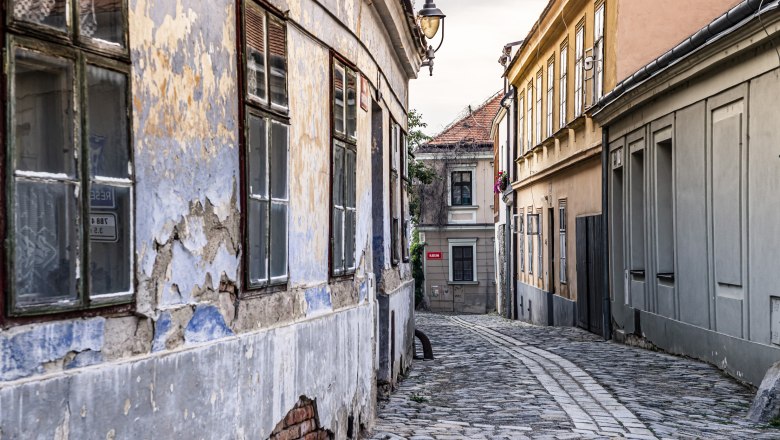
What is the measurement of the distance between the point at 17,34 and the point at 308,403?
12.5 ft

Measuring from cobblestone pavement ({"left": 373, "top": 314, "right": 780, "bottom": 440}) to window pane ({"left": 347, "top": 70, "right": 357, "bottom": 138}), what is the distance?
245 cm

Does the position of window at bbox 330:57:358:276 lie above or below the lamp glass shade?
below

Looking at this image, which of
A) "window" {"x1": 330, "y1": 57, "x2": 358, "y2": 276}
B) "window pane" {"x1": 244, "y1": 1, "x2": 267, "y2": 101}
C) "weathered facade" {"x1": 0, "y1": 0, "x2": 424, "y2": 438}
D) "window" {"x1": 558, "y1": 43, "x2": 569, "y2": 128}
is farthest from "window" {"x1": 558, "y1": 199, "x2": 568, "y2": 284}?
"window pane" {"x1": 244, "y1": 1, "x2": 267, "y2": 101}

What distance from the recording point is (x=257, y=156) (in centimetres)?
609

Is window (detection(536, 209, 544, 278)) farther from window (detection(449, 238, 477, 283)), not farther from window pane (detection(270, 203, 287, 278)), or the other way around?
window pane (detection(270, 203, 287, 278))

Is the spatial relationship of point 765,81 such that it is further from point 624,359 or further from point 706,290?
point 624,359

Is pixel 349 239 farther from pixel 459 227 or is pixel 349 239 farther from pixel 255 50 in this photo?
pixel 459 227

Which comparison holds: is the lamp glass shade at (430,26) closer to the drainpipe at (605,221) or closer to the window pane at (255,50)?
the drainpipe at (605,221)

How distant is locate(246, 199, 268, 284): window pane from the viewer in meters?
5.93

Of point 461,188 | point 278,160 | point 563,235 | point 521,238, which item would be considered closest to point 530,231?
point 521,238

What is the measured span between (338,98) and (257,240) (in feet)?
8.37

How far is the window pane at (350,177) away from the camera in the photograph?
8656 millimetres

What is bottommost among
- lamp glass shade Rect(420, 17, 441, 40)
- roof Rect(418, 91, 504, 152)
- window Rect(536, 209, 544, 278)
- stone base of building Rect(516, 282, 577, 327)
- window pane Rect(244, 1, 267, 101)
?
stone base of building Rect(516, 282, 577, 327)

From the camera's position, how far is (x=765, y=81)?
10938 mm
